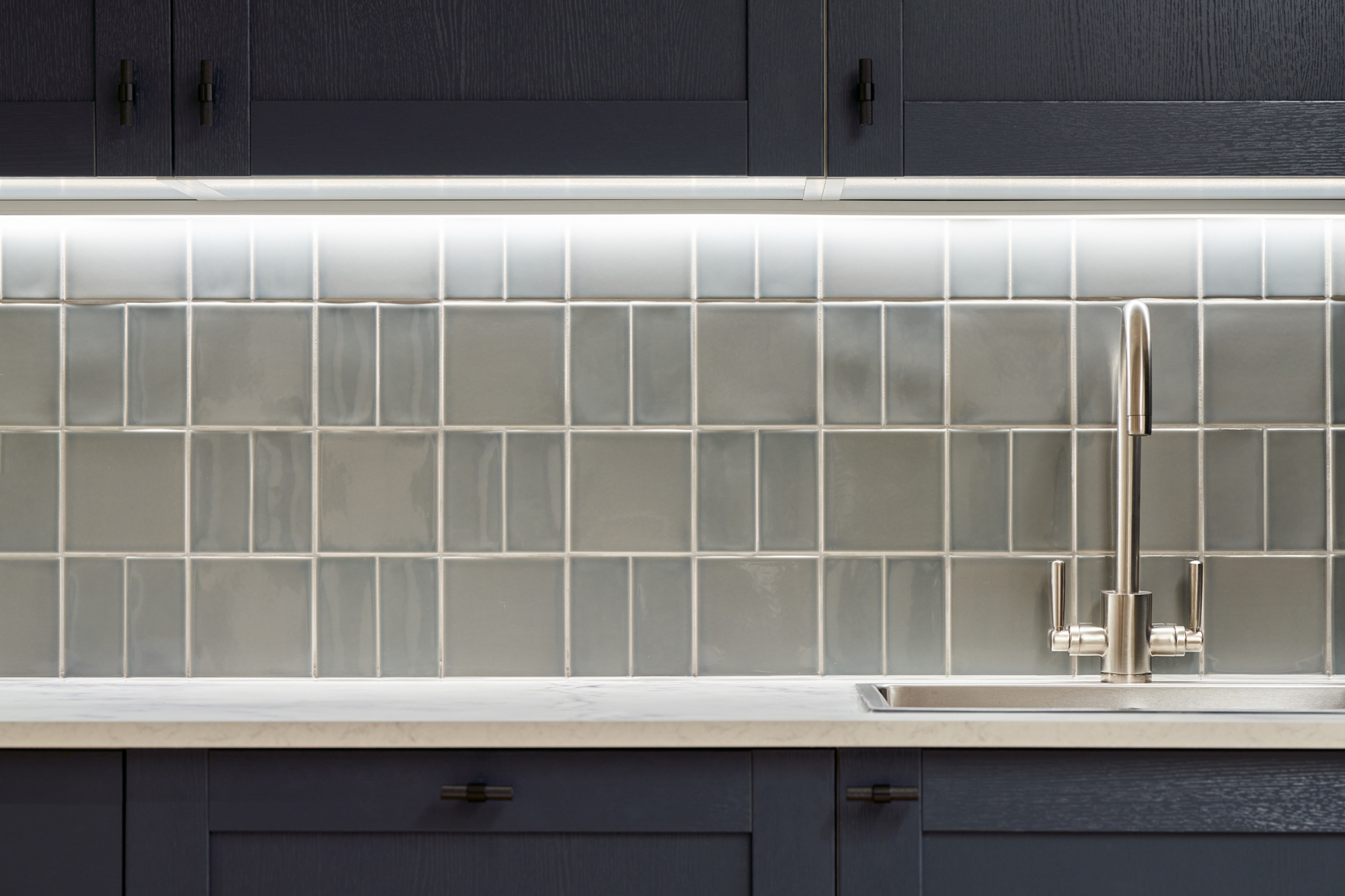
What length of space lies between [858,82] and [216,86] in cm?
81

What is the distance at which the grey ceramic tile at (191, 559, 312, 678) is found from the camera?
1.71 metres

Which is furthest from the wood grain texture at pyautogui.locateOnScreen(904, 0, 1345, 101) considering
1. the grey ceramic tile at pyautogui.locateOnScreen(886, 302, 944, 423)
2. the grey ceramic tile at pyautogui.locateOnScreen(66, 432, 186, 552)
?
the grey ceramic tile at pyautogui.locateOnScreen(66, 432, 186, 552)

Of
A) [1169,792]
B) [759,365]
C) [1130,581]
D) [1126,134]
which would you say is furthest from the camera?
[759,365]

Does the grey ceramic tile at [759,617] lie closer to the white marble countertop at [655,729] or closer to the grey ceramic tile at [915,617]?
the grey ceramic tile at [915,617]

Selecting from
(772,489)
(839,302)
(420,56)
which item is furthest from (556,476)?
(420,56)

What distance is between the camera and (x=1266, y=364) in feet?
5.61

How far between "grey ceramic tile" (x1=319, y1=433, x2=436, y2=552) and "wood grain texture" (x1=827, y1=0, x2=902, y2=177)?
76 centimetres

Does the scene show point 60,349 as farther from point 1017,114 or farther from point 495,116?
point 1017,114

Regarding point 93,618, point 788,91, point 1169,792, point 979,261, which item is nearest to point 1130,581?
point 1169,792

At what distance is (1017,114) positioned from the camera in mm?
1408

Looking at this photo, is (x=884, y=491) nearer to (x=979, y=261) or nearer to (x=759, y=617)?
(x=759, y=617)

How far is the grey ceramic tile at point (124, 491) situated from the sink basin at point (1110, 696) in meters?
1.10

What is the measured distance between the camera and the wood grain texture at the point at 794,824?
1.29 meters

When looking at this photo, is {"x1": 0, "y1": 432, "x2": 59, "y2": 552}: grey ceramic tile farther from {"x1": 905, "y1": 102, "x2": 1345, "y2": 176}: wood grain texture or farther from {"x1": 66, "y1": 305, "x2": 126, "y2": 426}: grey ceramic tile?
{"x1": 905, "y1": 102, "x2": 1345, "y2": 176}: wood grain texture
